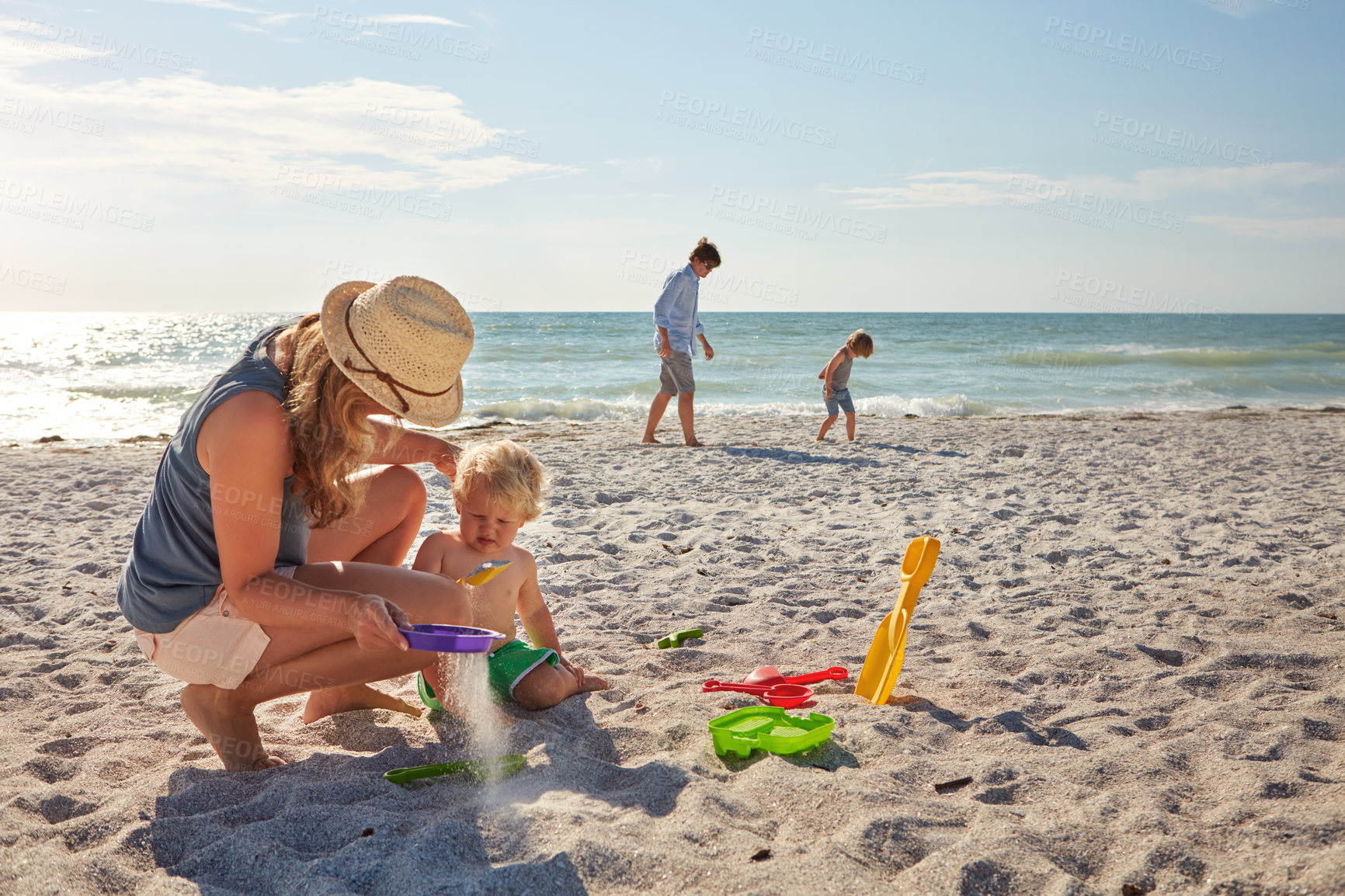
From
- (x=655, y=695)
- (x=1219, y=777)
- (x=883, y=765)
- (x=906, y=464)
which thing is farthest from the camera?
(x=906, y=464)

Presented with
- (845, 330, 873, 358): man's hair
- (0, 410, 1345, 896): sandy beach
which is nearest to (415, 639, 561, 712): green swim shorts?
(0, 410, 1345, 896): sandy beach

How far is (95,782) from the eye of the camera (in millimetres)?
2170

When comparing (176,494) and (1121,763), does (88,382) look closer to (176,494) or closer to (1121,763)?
(176,494)

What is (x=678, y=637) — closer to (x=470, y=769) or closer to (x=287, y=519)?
(x=470, y=769)

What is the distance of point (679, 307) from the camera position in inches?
312

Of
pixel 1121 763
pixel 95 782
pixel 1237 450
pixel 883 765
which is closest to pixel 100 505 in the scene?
pixel 95 782

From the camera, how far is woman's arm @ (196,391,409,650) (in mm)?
1910

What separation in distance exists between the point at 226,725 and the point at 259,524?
663 mm

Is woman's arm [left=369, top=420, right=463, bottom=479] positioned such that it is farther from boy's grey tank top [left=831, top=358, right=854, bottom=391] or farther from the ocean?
boy's grey tank top [left=831, top=358, right=854, bottom=391]

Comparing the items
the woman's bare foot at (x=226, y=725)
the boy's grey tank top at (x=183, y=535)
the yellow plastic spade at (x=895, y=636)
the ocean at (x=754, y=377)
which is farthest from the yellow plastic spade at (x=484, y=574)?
the ocean at (x=754, y=377)

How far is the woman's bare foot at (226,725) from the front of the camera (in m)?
2.22

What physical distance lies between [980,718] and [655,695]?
0.94 meters

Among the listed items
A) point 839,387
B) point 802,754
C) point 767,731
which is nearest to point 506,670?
point 767,731

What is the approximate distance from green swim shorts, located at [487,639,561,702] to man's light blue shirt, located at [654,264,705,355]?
18.1 feet
